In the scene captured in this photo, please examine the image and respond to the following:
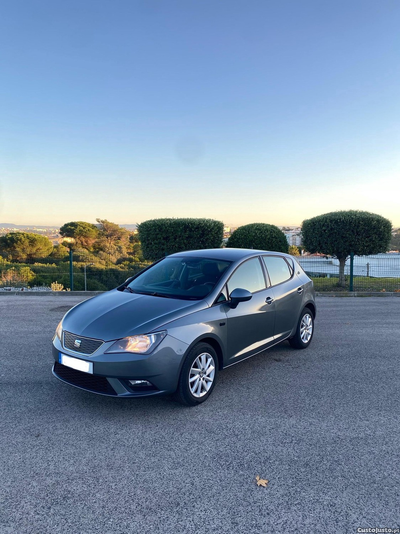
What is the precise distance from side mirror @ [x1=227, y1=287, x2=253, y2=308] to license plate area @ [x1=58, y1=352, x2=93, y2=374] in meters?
1.68

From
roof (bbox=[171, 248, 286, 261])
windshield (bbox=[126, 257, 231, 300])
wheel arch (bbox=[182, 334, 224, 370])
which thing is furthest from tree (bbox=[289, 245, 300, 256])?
wheel arch (bbox=[182, 334, 224, 370])

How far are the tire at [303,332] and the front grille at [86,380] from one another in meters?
3.28

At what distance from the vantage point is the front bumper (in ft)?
12.1

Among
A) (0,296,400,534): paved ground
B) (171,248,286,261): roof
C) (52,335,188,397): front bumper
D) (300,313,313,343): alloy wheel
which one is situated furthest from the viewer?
(300,313,313,343): alloy wheel

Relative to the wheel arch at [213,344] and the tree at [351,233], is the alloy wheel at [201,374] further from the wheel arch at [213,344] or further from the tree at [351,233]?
the tree at [351,233]

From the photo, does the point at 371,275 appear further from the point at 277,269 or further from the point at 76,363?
the point at 76,363

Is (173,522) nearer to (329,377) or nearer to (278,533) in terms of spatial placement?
(278,533)

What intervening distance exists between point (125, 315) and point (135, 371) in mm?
660

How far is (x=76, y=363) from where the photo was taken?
12.8ft

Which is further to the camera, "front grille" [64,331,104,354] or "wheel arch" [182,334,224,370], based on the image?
"wheel arch" [182,334,224,370]

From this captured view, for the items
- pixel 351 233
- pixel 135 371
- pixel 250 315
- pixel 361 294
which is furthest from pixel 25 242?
pixel 135 371

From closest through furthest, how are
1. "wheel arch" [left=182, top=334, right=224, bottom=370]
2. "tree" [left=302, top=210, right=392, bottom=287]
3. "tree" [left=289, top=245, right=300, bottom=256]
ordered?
"wheel arch" [left=182, top=334, right=224, bottom=370] < "tree" [left=302, top=210, right=392, bottom=287] < "tree" [left=289, top=245, right=300, bottom=256]

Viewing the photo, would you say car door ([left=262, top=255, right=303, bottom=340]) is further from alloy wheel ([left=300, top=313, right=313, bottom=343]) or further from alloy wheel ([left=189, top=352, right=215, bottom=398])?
alloy wheel ([left=189, top=352, right=215, bottom=398])

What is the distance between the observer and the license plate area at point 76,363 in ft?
12.4
